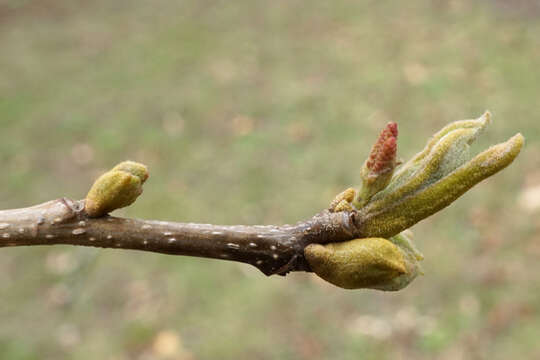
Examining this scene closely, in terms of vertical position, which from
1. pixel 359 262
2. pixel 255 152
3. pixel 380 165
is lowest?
pixel 359 262

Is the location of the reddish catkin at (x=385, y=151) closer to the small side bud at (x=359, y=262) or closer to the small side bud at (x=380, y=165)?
the small side bud at (x=380, y=165)

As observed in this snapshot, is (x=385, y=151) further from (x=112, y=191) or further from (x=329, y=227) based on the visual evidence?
(x=112, y=191)

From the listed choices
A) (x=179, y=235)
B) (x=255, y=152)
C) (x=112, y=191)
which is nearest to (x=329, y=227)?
(x=179, y=235)

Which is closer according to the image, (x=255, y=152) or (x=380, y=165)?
(x=380, y=165)

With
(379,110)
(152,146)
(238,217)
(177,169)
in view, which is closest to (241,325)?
(238,217)

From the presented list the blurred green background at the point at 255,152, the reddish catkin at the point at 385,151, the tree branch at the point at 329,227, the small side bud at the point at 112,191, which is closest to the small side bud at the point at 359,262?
the tree branch at the point at 329,227

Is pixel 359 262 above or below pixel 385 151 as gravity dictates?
below

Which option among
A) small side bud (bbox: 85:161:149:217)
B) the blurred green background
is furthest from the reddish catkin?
the blurred green background
